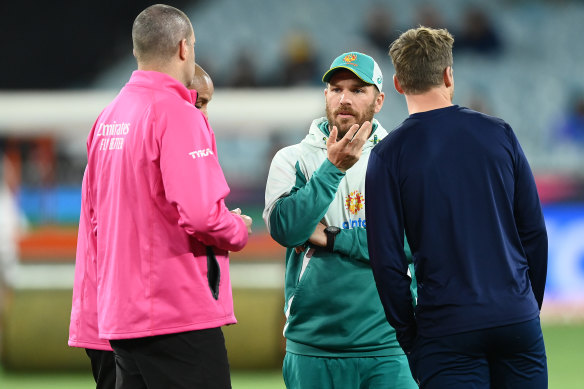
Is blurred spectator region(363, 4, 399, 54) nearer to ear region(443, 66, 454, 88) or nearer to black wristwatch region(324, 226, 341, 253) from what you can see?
black wristwatch region(324, 226, 341, 253)

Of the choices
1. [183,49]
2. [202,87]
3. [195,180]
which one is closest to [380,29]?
[202,87]

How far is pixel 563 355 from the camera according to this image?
850 cm

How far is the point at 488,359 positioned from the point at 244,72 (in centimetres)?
1534

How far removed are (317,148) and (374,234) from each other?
36.8 inches

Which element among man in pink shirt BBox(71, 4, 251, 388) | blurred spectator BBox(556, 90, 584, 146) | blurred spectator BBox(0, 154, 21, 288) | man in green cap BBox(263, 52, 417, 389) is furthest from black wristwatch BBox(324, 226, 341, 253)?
blurred spectator BBox(556, 90, 584, 146)

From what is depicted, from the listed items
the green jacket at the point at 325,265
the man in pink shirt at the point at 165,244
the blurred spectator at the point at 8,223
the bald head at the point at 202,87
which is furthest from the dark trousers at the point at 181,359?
the blurred spectator at the point at 8,223

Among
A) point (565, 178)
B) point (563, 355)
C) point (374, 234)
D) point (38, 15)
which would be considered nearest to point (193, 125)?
point (374, 234)

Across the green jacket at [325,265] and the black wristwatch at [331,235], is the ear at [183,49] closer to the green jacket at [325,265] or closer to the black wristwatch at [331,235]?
the green jacket at [325,265]

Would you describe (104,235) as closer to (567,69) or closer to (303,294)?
(303,294)

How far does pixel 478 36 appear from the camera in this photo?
1888 cm

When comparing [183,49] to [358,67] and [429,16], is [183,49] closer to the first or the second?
[358,67]

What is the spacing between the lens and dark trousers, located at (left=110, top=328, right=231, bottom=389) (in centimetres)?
324

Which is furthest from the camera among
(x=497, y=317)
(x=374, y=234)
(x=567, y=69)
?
(x=567, y=69)

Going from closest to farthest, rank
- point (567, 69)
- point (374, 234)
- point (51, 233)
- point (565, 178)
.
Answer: point (374, 234)
point (51, 233)
point (565, 178)
point (567, 69)
